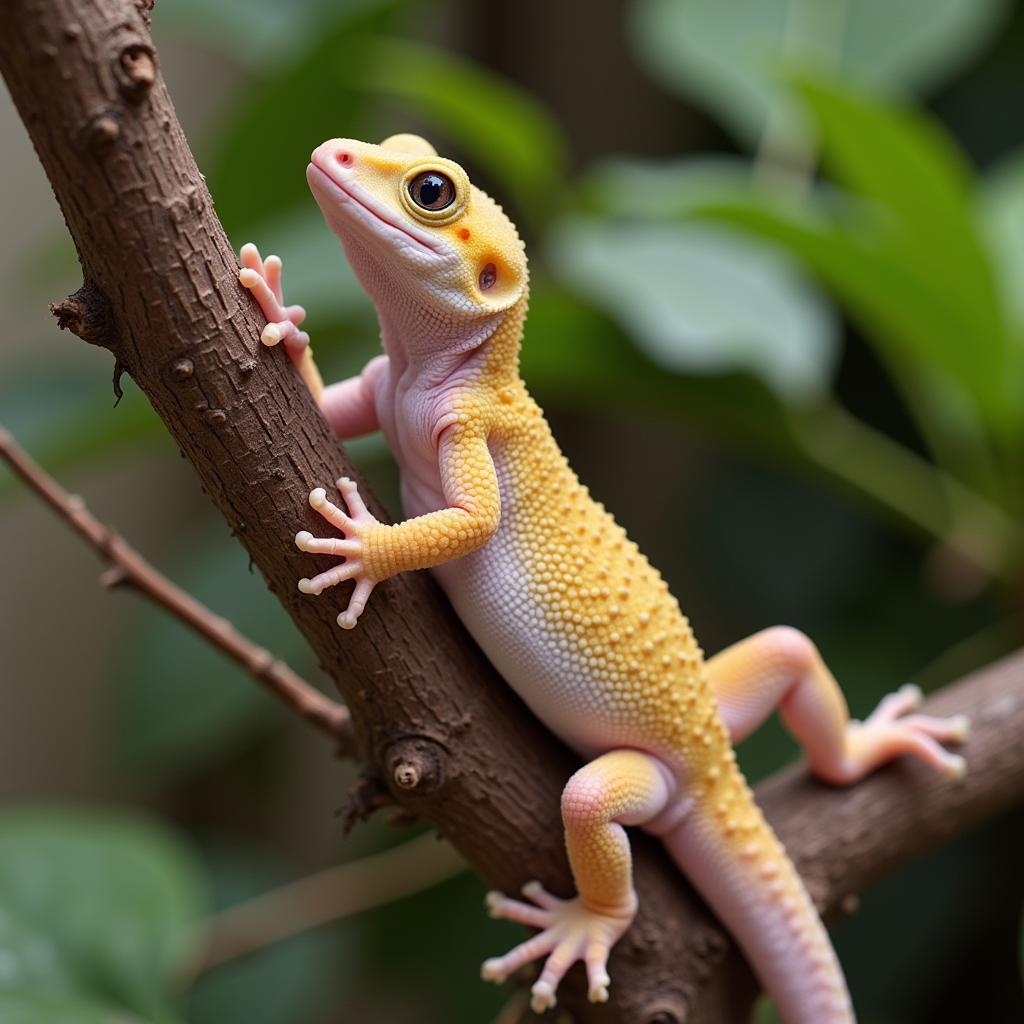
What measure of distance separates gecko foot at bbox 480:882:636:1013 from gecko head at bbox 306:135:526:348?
34 cm

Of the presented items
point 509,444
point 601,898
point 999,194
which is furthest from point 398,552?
point 999,194

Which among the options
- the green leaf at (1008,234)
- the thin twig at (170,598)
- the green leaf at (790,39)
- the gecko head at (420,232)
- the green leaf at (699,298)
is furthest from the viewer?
the green leaf at (790,39)

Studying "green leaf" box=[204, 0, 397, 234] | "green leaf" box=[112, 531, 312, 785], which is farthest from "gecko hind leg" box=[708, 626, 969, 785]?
"green leaf" box=[204, 0, 397, 234]

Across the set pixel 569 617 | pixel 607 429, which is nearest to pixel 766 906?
pixel 569 617

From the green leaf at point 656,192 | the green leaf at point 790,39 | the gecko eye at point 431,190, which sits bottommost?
the green leaf at point 656,192

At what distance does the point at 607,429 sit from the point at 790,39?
857 millimetres

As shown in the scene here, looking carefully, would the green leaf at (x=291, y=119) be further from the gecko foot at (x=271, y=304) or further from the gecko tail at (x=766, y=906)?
the gecko tail at (x=766, y=906)

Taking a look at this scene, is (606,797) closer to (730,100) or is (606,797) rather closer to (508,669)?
(508,669)

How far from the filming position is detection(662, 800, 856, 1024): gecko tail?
2.46ft

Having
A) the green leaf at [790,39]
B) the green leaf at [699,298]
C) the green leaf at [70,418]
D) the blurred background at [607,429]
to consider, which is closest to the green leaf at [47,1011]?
the blurred background at [607,429]

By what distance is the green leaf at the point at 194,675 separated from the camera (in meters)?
1.39

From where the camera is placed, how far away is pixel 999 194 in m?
1.55

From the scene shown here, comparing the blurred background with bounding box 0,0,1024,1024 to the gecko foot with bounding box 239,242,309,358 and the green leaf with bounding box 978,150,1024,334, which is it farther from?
the gecko foot with bounding box 239,242,309,358

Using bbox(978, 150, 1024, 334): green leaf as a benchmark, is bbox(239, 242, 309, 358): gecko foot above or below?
above
